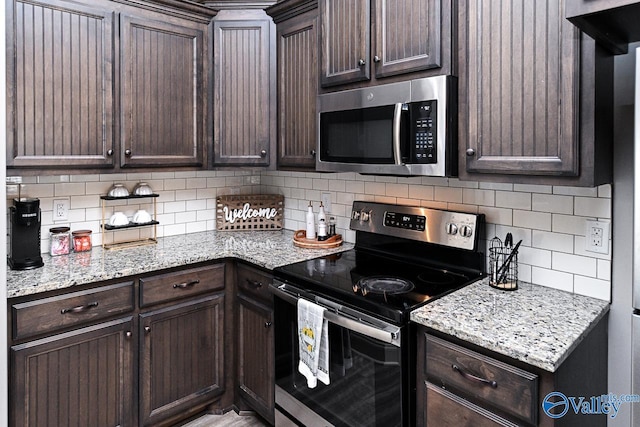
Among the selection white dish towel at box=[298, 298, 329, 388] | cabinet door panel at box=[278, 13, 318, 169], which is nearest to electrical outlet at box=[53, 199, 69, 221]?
cabinet door panel at box=[278, 13, 318, 169]

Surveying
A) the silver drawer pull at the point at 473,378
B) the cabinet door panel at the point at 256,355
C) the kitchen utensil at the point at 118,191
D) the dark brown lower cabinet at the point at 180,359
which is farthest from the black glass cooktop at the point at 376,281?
the kitchen utensil at the point at 118,191

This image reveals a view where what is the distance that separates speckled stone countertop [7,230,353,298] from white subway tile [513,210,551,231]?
3.15 ft

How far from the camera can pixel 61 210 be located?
91.6 inches

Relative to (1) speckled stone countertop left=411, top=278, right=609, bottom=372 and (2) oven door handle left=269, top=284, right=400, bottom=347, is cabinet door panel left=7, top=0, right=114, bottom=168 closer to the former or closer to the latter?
(2) oven door handle left=269, top=284, right=400, bottom=347

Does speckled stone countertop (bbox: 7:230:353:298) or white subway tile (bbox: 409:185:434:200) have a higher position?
white subway tile (bbox: 409:185:434:200)

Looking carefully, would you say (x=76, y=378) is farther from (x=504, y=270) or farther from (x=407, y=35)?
(x=407, y=35)

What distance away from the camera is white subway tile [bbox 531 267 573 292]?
5.65ft

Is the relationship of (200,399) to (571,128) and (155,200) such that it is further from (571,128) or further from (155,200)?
(571,128)

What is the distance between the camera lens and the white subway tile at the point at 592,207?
1608 millimetres

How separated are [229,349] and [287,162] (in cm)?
109

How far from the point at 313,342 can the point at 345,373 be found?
18 centimetres

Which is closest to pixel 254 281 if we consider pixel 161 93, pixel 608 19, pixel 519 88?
pixel 161 93

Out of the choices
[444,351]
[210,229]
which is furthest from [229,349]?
[444,351]

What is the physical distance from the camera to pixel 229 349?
2.41 metres
